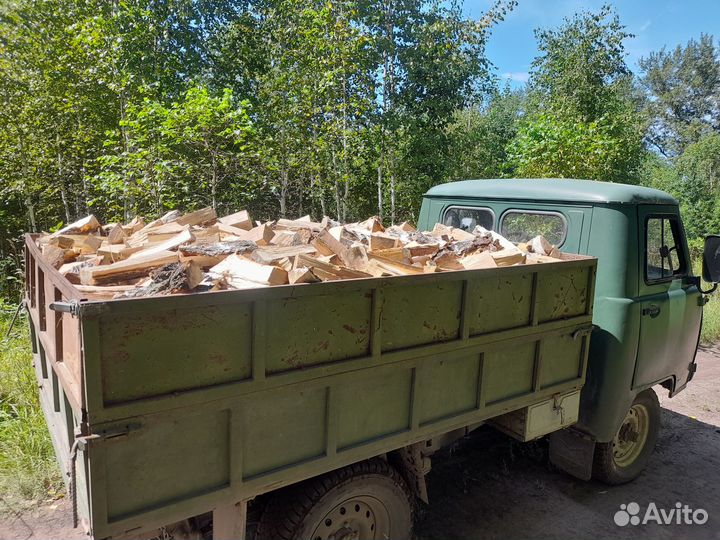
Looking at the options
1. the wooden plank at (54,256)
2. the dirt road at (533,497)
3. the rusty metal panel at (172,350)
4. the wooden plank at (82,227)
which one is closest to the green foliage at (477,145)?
the dirt road at (533,497)

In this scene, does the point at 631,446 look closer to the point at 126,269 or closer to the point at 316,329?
the point at 316,329

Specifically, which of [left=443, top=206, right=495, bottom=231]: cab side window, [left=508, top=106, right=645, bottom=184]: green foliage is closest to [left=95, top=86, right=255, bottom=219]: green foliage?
[left=443, top=206, right=495, bottom=231]: cab side window

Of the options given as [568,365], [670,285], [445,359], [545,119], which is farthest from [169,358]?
[545,119]

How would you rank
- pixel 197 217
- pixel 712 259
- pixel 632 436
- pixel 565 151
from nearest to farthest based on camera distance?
pixel 197 217 → pixel 712 259 → pixel 632 436 → pixel 565 151

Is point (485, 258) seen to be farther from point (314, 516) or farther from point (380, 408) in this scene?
point (314, 516)

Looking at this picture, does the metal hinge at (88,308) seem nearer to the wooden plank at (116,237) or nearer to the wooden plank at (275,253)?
the wooden plank at (275,253)

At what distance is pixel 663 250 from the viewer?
388 cm

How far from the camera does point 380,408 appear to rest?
245cm

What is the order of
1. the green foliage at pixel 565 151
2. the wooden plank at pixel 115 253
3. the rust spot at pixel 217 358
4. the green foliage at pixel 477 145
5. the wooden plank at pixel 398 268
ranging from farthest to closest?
1. the green foliage at pixel 477 145
2. the green foliage at pixel 565 151
3. the wooden plank at pixel 398 268
4. the wooden plank at pixel 115 253
5. the rust spot at pixel 217 358

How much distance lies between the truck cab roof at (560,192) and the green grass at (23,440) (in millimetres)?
3815

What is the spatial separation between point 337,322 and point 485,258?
1.09m

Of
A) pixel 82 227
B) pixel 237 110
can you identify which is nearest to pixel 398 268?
pixel 82 227

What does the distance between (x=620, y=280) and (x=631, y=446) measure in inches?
62.8

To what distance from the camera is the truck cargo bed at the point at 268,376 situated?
69.7 inches
